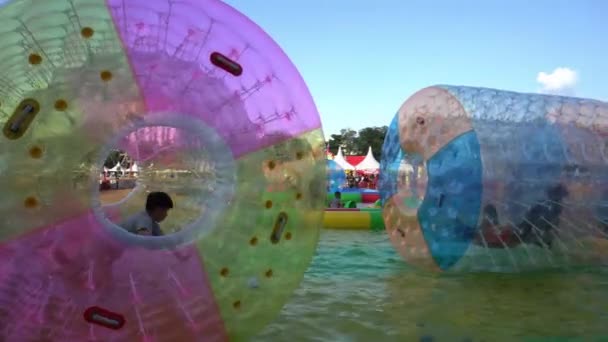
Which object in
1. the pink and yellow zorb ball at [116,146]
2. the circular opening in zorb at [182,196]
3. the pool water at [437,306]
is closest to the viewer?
the pink and yellow zorb ball at [116,146]

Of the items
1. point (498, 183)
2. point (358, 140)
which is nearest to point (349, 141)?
point (358, 140)

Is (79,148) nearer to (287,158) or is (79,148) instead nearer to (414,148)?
(287,158)

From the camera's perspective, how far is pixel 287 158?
11.3ft

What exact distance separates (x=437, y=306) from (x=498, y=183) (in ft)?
4.45

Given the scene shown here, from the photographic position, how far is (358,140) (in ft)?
313

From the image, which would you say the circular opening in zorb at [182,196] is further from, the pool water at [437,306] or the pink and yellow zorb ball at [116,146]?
the pool water at [437,306]

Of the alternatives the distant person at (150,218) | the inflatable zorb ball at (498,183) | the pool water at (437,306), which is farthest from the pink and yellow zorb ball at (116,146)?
the inflatable zorb ball at (498,183)

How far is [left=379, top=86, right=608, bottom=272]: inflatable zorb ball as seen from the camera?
223 inches

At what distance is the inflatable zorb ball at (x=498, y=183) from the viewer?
18.5 ft

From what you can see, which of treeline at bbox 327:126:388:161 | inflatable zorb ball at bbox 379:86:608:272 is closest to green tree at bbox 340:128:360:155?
treeline at bbox 327:126:388:161

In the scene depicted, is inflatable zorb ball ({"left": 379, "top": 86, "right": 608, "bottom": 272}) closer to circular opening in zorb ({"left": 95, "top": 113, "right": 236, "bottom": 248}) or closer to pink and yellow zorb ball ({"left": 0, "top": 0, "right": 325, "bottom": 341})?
circular opening in zorb ({"left": 95, "top": 113, "right": 236, "bottom": 248})

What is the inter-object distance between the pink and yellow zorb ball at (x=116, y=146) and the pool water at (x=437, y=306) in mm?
974

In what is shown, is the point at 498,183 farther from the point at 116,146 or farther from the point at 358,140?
the point at 358,140

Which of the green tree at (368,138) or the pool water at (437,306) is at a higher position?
the green tree at (368,138)
